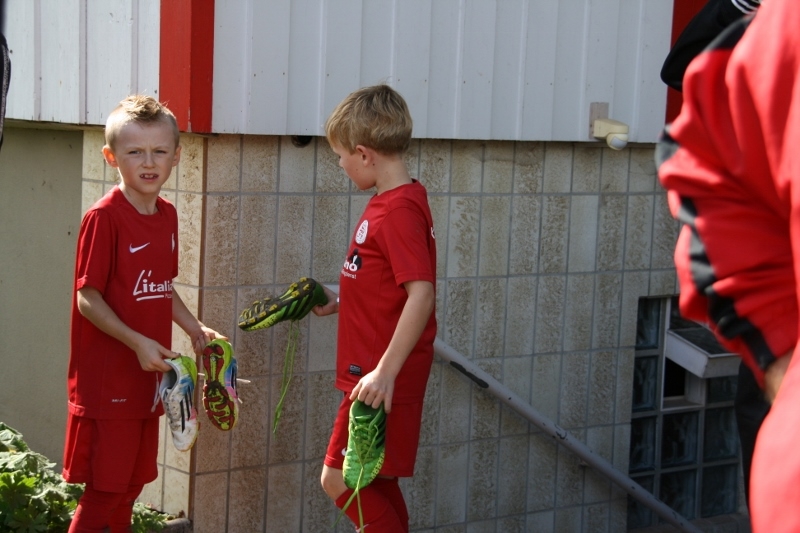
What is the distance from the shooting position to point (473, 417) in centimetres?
486

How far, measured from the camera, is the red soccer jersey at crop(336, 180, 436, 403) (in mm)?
3480

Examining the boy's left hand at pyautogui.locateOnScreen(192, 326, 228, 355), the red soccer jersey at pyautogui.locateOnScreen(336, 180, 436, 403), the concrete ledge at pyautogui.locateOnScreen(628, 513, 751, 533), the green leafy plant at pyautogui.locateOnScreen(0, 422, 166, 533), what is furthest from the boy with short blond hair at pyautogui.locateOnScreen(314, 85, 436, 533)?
the concrete ledge at pyautogui.locateOnScreen(628, 513, 751, 533)

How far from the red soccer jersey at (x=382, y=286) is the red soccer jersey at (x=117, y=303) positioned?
2.13 ft

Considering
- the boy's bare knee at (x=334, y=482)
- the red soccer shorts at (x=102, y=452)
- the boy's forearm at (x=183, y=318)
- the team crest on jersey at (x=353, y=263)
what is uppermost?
the team crest on jersey at (x=353, y=263)

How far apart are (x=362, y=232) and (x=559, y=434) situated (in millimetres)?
1795

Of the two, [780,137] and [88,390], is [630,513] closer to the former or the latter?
[88,390]

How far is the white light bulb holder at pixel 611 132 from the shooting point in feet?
16.1

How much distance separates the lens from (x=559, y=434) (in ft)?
16.1

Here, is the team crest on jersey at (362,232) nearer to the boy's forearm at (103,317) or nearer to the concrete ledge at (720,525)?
the boy's forearm at (103,317)

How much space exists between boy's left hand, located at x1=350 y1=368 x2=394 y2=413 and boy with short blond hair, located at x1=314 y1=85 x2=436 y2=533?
0.07 meters

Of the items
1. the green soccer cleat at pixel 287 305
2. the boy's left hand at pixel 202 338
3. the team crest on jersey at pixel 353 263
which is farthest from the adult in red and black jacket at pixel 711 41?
the boy's left hand at pixel 202 338

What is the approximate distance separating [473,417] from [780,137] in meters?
3.40

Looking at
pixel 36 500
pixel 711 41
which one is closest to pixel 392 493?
pixel 36 500

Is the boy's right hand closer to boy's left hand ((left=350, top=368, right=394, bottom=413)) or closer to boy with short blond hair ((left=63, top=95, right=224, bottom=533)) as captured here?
boy with short blond hair ((left=63, top=95, right=224, bottom=533))
